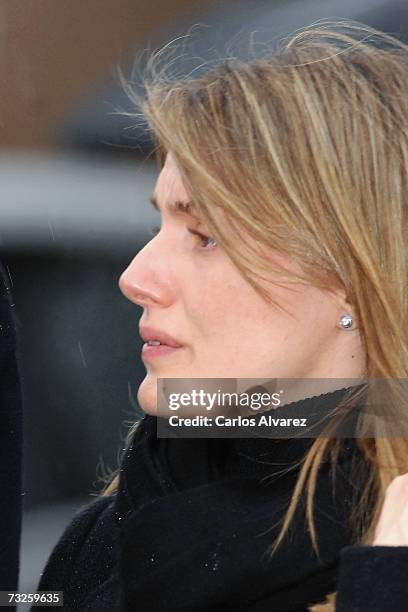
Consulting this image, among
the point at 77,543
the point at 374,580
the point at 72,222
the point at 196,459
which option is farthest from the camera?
the point at 72,222

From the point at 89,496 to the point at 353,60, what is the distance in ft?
2.58

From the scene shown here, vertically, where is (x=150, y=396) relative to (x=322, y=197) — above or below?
below

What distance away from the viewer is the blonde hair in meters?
1.17

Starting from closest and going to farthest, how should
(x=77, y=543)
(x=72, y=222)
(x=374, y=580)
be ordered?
(x=374, y=580)
(x=77, y=543)
(x=72, y=222)

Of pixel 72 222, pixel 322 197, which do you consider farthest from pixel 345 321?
pixel 72 222

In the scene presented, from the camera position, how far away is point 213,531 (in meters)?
1.19

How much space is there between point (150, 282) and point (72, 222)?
519 mm

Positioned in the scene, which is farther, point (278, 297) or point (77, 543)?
point (77, 543)

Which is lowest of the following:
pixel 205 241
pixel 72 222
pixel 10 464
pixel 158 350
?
pixel 10 464

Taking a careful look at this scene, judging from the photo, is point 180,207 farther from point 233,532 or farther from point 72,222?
point 72,222

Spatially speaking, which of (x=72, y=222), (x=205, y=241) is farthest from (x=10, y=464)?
(x=72, y=222)

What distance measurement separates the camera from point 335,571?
1154 mm

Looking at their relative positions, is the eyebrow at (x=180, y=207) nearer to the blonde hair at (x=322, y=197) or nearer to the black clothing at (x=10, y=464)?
the blonde hair at (x=322, y=197)

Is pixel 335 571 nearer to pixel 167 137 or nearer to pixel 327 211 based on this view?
pixel 327 211
